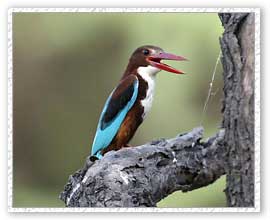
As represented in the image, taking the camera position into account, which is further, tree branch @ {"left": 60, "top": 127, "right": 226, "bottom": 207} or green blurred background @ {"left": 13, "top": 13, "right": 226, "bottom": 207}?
green blurred background @ {"left": 13, "top": 13, "right": 226, "bottom": 207}

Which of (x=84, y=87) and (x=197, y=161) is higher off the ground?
(x=84, y=87)

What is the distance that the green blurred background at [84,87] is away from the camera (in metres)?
1.76

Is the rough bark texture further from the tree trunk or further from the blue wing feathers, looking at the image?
the blue wing feathers

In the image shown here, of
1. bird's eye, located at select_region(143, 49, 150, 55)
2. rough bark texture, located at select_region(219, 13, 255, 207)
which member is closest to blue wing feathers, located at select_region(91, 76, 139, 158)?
bird's eye, located at select_region(143, 49, 150, 55)

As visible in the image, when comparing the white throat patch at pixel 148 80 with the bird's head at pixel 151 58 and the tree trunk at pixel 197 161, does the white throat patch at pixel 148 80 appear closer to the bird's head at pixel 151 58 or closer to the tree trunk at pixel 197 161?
the bird's head at pixel 151 58

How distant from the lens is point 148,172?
168 centimetres

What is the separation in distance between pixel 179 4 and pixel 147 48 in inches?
6.4

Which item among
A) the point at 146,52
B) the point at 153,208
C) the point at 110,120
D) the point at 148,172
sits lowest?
the point at 153,208

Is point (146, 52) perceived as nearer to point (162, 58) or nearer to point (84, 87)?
point (162, 58)

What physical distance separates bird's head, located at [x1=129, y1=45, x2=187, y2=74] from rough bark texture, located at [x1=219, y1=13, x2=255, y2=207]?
162 mm

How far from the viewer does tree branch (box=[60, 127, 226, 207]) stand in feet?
5.36

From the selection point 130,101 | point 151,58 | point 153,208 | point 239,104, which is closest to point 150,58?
point 151,58

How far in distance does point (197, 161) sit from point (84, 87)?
405 mm
